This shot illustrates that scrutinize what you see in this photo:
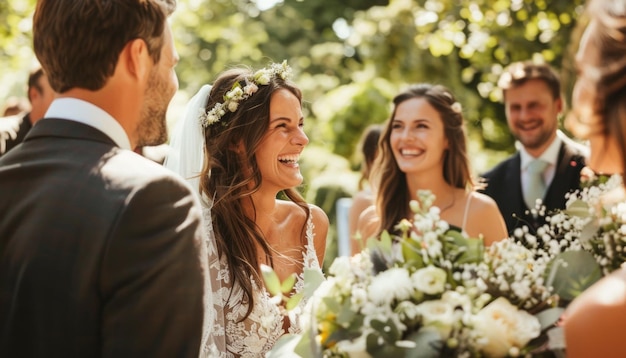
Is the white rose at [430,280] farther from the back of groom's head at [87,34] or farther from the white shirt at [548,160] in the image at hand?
the white shirt at [548,160]

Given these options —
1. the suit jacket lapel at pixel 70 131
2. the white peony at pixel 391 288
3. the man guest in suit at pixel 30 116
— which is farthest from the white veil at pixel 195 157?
the man guest in suit at pixel 30 116

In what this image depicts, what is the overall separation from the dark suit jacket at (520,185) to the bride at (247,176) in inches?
90.0

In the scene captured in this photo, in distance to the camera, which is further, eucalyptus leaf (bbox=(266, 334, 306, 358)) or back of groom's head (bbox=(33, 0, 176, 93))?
eucalyptus leaf (bbox=(266, 334, 306, 358))

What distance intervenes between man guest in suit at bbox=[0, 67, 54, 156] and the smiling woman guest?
2.68 meters

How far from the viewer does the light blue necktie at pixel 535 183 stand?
608cm

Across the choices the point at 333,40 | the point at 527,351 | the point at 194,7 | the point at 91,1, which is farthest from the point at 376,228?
the point at 333,40

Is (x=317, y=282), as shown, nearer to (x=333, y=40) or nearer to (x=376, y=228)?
(x=376, y=228)

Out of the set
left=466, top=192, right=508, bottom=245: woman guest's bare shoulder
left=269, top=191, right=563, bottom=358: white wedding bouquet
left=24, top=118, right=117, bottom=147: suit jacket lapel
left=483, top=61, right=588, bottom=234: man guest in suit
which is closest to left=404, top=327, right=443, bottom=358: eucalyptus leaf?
left=269, top=191, right=563, bottom=358: white wedding bouquet

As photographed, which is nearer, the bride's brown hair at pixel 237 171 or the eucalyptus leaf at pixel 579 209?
the eucalyptus leaf at pixel 579 209

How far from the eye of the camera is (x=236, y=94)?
4.04 meters

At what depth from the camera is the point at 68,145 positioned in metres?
2.20

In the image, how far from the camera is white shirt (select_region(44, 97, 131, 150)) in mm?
2223

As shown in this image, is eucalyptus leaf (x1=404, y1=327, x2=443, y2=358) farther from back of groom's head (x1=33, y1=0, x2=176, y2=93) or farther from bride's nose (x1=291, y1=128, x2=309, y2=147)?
bride's nose (x1=291, y1=128, x2=309, y2=147)

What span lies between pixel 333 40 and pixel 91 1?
18.7 metres
